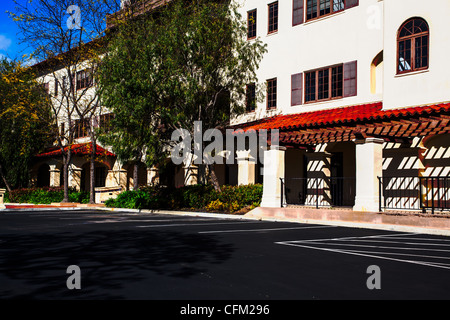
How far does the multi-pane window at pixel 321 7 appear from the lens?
20.8m

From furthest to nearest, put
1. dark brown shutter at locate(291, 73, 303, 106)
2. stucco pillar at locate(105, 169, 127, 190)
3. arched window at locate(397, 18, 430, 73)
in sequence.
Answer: stucco pillar at locate(105, 169, 127, 190) → dark brown shutter at locate(291, 73, 303, 106) → arched window at locate(397, 18, 430, 73)

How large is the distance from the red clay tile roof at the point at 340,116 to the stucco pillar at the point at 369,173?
107 centimetres

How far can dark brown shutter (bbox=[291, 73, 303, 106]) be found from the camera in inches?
856

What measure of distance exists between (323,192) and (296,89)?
5211mm

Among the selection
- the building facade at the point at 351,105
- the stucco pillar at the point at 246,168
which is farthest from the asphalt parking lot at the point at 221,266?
the stucco pillar at the point at 246,168

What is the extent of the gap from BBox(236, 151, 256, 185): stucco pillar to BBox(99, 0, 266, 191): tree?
4.96ft

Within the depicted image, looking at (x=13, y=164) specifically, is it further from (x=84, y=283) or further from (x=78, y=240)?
(x=84, y=283)

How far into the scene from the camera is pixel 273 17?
76.8 ft

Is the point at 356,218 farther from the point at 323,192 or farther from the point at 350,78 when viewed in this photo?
the point at 350,78

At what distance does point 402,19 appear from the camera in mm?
17203

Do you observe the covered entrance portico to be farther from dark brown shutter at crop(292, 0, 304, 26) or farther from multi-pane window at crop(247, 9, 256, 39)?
multi-pane window at crop(247, 9, 256, 39)

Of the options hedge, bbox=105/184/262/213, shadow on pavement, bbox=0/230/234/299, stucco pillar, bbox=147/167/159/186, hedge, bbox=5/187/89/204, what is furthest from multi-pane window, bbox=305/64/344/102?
hedge, bbox=5/187/89/204

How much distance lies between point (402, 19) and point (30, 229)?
49.8 ft

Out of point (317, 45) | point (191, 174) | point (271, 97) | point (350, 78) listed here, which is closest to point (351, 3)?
point (317, 45)
